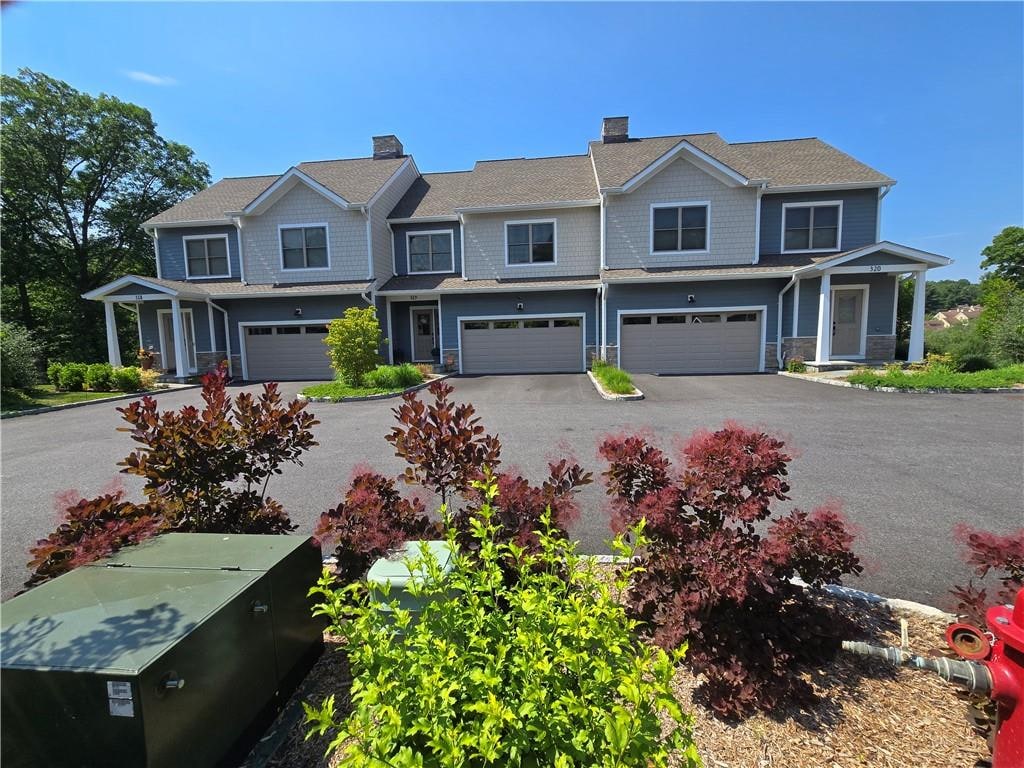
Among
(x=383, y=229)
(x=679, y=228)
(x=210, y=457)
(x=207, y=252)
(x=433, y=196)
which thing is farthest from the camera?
(x=433, y=196)

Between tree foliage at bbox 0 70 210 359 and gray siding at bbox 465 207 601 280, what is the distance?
25.2 m

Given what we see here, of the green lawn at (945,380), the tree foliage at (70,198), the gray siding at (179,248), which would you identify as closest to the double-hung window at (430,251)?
the gray siding at (179,248)

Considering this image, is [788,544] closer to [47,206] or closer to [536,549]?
[536,549]

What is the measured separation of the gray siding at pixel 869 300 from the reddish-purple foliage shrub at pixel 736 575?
16.5 m

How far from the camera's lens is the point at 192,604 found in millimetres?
2012

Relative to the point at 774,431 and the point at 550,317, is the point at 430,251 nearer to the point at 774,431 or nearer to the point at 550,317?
the point at 550,317

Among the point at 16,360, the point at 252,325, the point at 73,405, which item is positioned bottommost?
the point at 73,405

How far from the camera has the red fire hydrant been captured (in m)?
1.62

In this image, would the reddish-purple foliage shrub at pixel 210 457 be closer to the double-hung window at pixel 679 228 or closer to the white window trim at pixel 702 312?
the white window trim at pixel 702 312

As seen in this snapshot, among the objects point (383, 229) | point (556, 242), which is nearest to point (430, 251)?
point (383, 229)

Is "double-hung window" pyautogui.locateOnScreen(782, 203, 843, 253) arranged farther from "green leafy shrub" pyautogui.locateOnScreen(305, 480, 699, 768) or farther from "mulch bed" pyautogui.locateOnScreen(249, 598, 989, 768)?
"green leafy shrub" pyautogui.locateOnScreen(305, 480, 699, 768)

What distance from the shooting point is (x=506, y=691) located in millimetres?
1519

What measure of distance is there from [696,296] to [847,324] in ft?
17.6

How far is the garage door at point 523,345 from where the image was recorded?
18688mm
